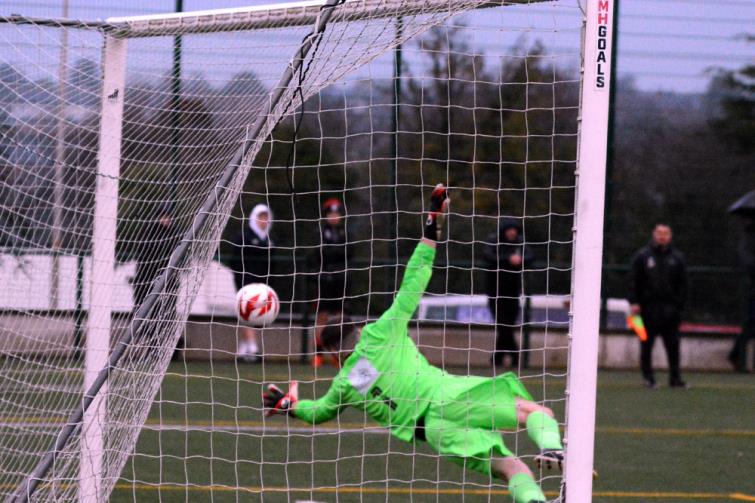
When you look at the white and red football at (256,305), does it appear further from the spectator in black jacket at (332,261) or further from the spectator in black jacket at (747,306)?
the spectator in black jacket at (747,306)

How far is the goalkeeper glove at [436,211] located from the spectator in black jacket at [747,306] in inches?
383

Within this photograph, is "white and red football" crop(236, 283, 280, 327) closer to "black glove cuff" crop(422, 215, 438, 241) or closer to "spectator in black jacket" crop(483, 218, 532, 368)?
"black glove cuff" crop(422, 215, 438, 241)

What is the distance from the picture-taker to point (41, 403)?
6473mm

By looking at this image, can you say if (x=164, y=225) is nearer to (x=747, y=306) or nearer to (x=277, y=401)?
(x=277, y=401)

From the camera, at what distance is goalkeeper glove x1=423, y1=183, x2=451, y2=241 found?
17.4 ft

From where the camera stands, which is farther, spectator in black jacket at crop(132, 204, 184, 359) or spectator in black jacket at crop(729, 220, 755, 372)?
spectator in black jacket at crop(729, 220, 755, 372)

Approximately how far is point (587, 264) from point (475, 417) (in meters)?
1.14

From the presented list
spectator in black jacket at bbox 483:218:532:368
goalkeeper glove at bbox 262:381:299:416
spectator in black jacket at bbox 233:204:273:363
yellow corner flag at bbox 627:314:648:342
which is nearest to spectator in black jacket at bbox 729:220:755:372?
yellow corner flag at bbox 627:314:648:342

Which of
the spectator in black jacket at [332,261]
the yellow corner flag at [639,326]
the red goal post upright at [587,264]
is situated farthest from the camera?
the spectator in black jacket at [332,261]

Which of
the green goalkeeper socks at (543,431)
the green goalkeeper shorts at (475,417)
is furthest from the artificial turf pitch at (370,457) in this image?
the green goalkeeper socks at (543,431)

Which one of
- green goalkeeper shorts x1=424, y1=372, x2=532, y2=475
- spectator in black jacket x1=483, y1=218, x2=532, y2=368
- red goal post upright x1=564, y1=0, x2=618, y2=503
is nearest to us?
red goal post upright x1=564, y1=0, x2=618, y2=503

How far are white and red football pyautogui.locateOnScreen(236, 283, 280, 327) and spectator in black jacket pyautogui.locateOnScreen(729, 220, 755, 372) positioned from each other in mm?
9755

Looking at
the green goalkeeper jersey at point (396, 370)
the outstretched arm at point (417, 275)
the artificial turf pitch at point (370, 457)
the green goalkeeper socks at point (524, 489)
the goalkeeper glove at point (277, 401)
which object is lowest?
the artificial turf pitch at point (370, 457)

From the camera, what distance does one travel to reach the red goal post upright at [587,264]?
176 inches
